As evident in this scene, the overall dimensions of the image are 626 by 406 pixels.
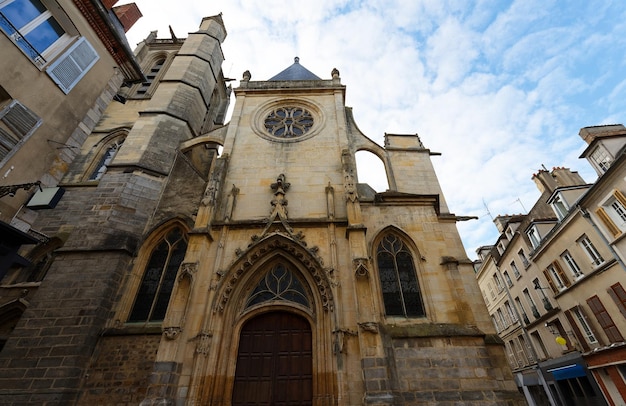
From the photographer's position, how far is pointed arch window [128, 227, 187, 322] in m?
7.18

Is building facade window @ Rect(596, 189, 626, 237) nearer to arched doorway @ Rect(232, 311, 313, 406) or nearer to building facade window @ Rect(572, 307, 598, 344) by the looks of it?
building facade window @ Rect(572, 307, 598, 344)

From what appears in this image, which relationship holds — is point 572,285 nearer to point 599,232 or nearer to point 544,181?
point 599,232

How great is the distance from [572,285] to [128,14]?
24.6 m

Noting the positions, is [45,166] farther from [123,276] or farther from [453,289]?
[453,289]

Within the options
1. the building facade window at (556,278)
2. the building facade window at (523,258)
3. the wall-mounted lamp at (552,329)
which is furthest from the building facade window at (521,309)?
the building facade window at (556,278)

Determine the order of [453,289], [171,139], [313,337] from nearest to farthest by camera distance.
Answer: [313,337] < [453,289] < [171,139]

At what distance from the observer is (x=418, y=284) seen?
733 centimetres

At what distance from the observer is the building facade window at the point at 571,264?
12.6 m

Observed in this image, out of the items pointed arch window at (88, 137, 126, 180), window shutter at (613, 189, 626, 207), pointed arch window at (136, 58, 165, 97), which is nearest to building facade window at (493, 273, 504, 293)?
window shutter at (613, 189, 626, 207)

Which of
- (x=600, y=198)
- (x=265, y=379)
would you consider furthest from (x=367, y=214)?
(x=600, y=198)

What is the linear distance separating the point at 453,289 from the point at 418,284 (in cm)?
77

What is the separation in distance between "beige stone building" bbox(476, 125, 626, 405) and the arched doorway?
1106cm

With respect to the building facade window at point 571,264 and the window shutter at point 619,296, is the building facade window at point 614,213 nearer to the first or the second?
the window shutter at point 619,296

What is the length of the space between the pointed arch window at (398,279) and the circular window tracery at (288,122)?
16.8 feet
